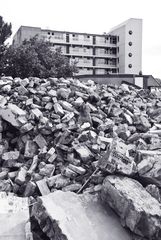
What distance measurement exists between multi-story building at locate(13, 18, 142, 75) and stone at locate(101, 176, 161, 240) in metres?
34.7

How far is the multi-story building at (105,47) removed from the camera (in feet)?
126

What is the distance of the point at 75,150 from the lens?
22.2ft

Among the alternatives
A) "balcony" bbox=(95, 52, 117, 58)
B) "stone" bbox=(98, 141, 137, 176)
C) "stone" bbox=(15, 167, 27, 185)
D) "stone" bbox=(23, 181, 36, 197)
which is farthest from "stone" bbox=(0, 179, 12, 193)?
"balcony" bbox=(95, 52, 117, 58)

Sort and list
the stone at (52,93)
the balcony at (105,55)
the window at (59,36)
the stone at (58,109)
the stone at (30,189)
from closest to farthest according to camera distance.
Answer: the stone at (30,189)
the stone at (58,109)
the stone at (52,93)
the window at (59,36)
the balcony at (105,55)

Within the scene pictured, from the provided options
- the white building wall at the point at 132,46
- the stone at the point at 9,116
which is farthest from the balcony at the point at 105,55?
the stone at the point at 9,116

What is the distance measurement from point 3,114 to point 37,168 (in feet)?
6.76

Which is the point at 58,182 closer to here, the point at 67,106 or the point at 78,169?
the point at 78,169

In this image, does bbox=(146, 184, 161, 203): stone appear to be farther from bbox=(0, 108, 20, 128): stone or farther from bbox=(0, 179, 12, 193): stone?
bbox=(0, 108, 20, 128): stone

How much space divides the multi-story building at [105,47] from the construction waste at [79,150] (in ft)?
94.0

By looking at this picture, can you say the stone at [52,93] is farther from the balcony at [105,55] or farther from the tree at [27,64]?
the balcony at [105,55]

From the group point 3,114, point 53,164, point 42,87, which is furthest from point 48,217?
point 42,87

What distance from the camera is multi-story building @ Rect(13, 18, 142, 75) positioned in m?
38.4

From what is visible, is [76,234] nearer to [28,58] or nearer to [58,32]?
[28,58]

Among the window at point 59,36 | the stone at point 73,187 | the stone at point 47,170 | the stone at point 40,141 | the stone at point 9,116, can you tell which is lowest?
the stone at point 73,187
